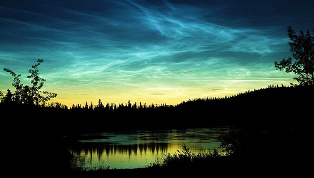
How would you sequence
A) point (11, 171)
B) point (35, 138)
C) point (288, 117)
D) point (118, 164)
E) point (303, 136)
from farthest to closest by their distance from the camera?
point (118, 164) < point (35, 138) < point (11, 171) < point (288, 117) < point (303, 136)

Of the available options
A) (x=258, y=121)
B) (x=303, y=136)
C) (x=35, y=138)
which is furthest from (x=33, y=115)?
(x=303, y=136)

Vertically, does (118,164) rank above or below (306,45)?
below

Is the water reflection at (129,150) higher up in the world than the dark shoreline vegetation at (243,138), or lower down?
lower down

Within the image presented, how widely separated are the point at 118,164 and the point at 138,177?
33.8m

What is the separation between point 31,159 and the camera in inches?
1220

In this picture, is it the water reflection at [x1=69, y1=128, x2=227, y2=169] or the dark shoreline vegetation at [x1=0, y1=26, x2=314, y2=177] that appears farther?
the water reflection at [x1=69, y1=128, x2=227, y2=169]

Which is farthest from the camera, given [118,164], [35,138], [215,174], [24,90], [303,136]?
[118,164]

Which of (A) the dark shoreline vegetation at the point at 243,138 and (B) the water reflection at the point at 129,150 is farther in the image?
(B) the water reflection at the point at 129,150

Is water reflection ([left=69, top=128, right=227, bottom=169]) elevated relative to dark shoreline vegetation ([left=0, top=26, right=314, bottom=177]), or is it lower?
Answer: lower

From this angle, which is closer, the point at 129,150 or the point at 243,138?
the point at 243,138

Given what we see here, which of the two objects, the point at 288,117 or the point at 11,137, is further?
the point at 11,137

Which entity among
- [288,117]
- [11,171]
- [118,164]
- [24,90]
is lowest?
[118,164]

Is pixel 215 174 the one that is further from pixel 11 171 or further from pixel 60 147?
pixel 60 147

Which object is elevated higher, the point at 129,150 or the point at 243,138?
the point at 243,138
